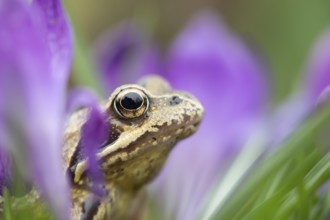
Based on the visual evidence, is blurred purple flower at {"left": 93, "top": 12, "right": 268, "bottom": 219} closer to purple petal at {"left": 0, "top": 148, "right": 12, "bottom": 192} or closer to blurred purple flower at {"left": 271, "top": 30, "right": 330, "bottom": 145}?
blurred purple flower at {"left": 271, "top": 30, "right": 330, "bottom": 145}

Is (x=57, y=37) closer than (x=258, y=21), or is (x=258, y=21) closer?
(x=57, y=37)

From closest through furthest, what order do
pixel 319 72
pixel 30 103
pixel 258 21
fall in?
pixel 30 103
pixel 319 72
pixel 258 21

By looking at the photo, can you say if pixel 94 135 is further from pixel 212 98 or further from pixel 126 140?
pixel 212 98

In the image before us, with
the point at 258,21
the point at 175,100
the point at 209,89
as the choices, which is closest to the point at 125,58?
the point at 209,89

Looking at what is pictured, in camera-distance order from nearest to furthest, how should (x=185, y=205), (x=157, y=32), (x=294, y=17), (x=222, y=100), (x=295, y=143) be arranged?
(x=295, y=143), (x=185, y=205), (x=222, y=100), (x=294, y=17), (x=157, y=32)

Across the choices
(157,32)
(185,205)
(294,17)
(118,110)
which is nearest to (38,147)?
(118,110)

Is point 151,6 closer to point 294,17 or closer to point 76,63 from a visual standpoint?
point 294,17

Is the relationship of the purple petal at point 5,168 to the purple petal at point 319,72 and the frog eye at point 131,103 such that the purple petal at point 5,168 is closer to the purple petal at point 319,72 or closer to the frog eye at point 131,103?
the frog eye at point 131,103

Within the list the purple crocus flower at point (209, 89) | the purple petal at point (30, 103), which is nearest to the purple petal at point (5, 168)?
the purple petal at point (30, 103)
